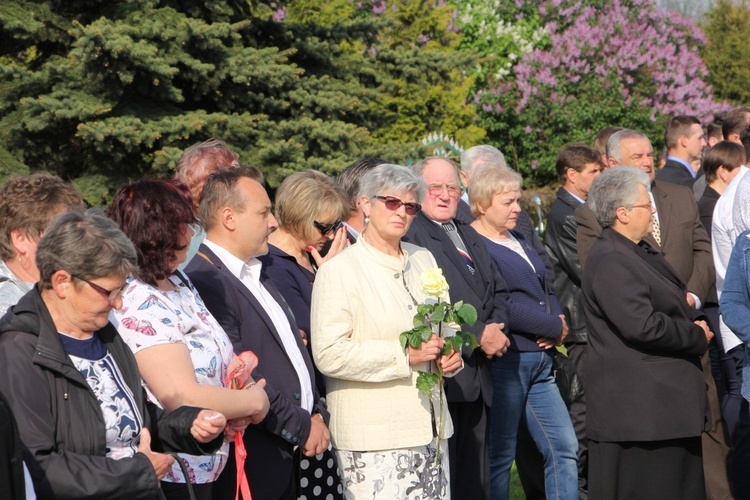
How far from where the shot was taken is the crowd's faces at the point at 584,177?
7.22 m

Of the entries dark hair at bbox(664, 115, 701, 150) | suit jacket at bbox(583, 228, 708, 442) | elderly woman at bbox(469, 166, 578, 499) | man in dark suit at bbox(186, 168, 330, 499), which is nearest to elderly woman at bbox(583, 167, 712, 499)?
suit jacket at bbox(583, 228, 708, 442)

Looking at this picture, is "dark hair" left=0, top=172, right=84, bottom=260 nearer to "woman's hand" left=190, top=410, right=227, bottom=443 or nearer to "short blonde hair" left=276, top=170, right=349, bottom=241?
"woman's hand" left=190, top=410, right=227, bottom=443

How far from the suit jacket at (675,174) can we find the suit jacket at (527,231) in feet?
7.76

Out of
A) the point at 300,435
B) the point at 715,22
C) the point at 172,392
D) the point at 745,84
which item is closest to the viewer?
the point at 172,392

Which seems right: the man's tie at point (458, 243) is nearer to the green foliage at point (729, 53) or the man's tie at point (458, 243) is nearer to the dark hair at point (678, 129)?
the dark hair at point (678, 129)

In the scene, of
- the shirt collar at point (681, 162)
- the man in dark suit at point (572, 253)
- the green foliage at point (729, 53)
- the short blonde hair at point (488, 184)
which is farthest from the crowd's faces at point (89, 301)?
the green foliage at point (729, 53)

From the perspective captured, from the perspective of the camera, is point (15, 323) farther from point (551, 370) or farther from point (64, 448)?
point (551, 370)

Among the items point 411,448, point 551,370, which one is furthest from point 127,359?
point 551,370

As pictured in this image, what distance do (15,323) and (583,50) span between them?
22.3 meters

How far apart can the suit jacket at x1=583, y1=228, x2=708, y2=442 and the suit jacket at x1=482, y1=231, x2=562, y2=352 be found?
0.35 meters

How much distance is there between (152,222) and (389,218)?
4.29 ft

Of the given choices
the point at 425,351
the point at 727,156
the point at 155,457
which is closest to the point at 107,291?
the point at 155,457

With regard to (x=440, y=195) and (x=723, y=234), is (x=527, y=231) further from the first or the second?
(x=723, y=234)

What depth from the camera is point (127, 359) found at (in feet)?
10.2
